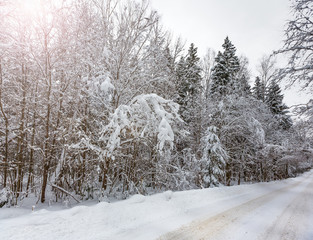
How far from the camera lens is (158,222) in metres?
4.20

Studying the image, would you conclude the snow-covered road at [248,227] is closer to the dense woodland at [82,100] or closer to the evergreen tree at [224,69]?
the dense woodland at [82,100]

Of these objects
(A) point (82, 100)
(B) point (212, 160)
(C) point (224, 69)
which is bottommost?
(B) point (212, 160)

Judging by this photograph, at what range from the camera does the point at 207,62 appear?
2277 cm

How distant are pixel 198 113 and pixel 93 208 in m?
14.8

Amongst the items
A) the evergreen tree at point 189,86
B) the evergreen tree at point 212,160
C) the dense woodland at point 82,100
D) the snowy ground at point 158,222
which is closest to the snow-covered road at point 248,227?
the snowy ground at point 158,222

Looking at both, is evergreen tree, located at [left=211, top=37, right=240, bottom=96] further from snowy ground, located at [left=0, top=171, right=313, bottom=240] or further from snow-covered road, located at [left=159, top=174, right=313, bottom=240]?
snowy ground, located at [left=0, top=171, right=313, bottom=240]

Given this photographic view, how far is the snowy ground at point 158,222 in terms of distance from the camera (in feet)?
11.1

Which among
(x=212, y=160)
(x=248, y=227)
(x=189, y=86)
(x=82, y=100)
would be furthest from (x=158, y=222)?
(x=189, y=86)

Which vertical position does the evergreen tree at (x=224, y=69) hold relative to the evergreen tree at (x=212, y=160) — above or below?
above

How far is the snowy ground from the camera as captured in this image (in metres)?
3.38

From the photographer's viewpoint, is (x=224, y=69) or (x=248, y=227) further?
(x=224, y=69)

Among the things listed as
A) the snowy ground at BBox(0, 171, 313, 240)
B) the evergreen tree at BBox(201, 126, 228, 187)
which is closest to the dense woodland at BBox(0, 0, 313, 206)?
the snowy ground at BBox(0, 171, 313, 240)

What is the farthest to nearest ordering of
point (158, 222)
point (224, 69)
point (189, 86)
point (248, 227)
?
1. point (189, 86)
2. point (224, 69)
3. point (248, 227)
4. point (158, 222)

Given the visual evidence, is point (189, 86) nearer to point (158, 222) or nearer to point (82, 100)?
point (82, 100)
